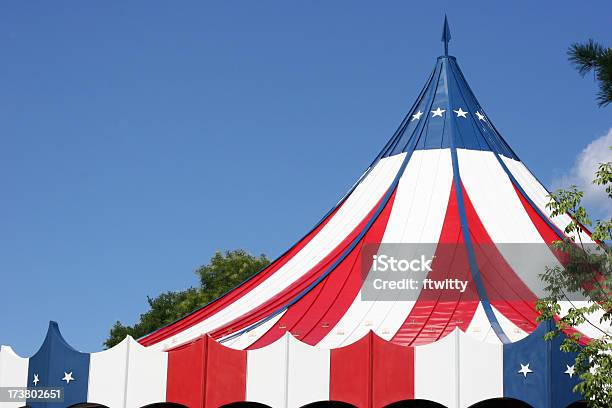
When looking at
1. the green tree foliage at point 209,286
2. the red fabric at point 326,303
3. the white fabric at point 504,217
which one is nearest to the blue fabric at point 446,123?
the white fabric at point 504,217

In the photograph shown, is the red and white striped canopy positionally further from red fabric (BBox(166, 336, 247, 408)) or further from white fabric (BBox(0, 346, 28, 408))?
white fabric (BBox(0, 346, 28, 408))

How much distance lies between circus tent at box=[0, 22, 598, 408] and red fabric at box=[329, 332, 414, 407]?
0.7 inches

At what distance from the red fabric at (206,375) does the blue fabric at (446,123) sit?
6740 mm

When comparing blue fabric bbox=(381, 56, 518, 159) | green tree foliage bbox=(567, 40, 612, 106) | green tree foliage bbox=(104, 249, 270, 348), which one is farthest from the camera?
green tree foliage bbox=(104, 249, 270, 348)

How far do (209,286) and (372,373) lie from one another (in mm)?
21611

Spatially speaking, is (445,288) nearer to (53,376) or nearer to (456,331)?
(456,331)

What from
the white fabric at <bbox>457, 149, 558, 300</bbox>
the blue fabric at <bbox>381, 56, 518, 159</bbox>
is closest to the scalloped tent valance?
the white fabric at <bbox>457, 149, 558, 300</bbox>

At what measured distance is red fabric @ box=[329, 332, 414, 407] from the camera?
46.7 ft

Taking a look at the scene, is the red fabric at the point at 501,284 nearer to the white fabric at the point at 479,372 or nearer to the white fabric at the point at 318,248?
the white fabric at the point at 479,372

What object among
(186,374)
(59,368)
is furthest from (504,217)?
(59,368)

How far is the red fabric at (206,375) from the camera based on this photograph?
48.3 ft

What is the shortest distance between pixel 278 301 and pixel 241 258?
18262mm

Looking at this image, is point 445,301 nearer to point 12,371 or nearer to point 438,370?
point 438,370

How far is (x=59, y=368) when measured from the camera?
50.9 ft
